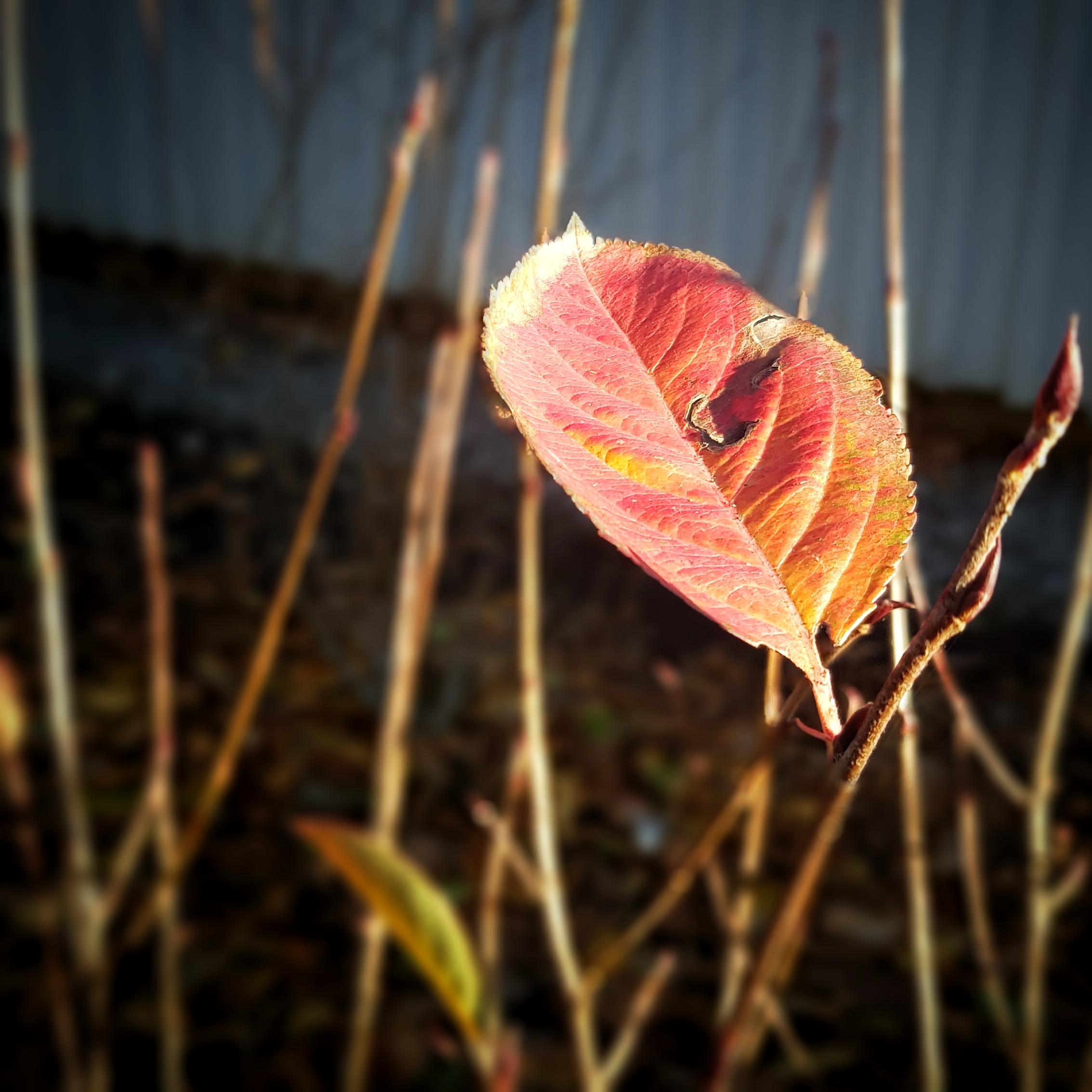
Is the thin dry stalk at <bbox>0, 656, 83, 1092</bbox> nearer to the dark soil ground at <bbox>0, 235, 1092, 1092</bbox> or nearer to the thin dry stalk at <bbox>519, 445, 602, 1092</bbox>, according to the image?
the dark soil ground at <bbox>0, 235, 1092, 1092</bbox>

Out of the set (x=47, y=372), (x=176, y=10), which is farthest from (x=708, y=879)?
(x=47, y=372)

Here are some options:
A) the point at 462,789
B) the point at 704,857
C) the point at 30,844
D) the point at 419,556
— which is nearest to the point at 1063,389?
the point at 704,857

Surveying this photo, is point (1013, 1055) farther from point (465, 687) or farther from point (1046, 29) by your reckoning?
point (465, 687)

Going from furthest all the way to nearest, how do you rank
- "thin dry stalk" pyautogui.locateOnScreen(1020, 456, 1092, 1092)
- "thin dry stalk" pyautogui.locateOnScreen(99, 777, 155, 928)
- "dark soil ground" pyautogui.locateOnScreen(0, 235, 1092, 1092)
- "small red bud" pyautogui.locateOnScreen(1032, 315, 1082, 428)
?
1. "dark soil ground" pyautogui.locateOnScreen(0, 235, 1092, 1092)
2. "thin dry stalk" pyautogui.locateOnScreen(99, 777, 155, 928)
3. "thin dry stalk" pyautogui.locateOnScreen(1020, 456, 1092, 1092)
4. "small red bud" pyautogui.locateOnScreen(1032, 315, 1082, 428)

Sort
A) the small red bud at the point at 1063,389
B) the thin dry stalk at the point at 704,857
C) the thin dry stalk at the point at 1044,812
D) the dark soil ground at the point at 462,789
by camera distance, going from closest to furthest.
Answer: the small red bud at the point at 1063,389 < the thin dry stalk at the point at 704,857 < the thin dry stalk at the point at 1044,812 < the dark soil ground at the point at 462,789

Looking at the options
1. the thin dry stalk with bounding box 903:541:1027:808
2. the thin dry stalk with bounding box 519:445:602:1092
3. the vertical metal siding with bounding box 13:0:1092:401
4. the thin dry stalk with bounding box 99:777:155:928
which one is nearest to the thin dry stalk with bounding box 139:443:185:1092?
the thin dry stalk with bounding box 99:777:155:928

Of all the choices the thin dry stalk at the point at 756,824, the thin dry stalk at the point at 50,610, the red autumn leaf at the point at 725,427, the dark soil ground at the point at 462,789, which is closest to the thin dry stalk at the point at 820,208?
the thin dry stalk at the point at 756,824

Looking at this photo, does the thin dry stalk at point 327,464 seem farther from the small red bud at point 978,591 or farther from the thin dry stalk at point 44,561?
the small red bud at point 978,591
